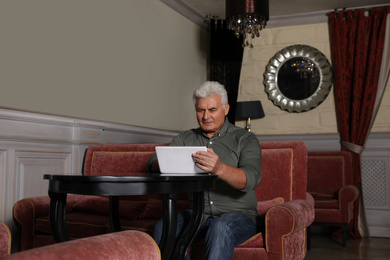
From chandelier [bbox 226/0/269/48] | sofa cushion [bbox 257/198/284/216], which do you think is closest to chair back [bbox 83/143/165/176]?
sofa cushion [bbox 257/198/284/216]

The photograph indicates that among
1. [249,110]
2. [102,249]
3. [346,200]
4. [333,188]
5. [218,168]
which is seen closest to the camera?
[102,249]

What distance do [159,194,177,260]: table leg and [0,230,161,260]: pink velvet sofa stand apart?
2.91 ft

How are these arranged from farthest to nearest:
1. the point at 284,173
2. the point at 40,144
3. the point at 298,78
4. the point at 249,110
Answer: the point at 298,78 → the point at 249,110 → the point at 40,144 → the point at 284,173

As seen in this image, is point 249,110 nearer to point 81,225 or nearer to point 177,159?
point 81,225

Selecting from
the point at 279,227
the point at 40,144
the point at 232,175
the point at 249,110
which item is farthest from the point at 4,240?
the point at 249,110

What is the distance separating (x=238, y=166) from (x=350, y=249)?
273cm

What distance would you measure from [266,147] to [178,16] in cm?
291

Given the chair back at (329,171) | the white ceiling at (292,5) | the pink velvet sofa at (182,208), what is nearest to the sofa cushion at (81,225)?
the pink velvet sofa at (182,208)

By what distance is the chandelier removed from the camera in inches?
189

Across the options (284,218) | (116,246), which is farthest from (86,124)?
(116,246)

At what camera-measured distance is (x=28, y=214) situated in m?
3.09

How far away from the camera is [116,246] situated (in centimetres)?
107

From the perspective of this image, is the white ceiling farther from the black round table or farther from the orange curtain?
the black round table

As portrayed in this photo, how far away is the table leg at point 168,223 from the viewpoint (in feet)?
6.84
